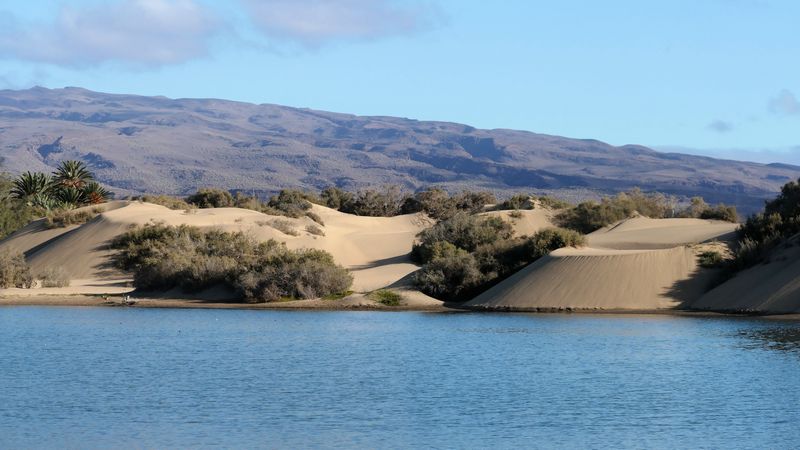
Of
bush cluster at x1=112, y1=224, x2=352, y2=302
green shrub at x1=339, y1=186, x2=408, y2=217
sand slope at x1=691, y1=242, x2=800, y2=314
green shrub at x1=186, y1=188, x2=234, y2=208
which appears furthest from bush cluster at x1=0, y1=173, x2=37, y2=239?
sand slope at x1=691, y1=242, x2=800, y2=314

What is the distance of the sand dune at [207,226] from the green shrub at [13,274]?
78.5 inches

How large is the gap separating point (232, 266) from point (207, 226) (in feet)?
43.3

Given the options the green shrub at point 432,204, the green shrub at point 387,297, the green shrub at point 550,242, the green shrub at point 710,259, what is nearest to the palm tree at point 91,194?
the green shrub at point 432,204

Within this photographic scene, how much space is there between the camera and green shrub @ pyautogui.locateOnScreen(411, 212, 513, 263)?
60188 mm

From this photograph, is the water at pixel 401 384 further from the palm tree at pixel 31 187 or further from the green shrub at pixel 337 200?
the green shrub at pixel 337 200

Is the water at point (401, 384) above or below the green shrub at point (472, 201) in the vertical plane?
below

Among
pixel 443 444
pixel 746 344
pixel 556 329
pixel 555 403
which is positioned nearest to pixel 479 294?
pixel 556 329

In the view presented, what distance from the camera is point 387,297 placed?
50406 mm

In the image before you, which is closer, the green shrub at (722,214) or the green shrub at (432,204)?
the green shrub at (722,214)

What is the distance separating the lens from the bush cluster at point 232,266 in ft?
169

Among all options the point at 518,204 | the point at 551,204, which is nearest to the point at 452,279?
the point at 551,204

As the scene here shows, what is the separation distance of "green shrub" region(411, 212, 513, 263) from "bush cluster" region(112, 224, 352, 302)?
21.8ft

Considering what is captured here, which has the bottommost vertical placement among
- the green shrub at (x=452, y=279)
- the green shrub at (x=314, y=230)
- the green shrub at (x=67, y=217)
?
the green shrub at (x=452, y=279)

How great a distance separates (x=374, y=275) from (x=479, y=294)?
9.54m
